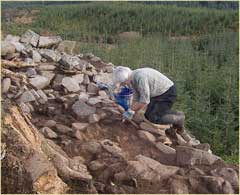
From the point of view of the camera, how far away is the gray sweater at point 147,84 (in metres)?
5.27

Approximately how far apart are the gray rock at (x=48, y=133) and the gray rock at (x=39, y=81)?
1.42 m

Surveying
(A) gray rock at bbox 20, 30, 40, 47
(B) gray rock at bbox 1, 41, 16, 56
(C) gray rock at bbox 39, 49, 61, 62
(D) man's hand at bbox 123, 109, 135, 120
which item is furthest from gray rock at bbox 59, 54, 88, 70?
(D) man's hand at bbox 123, 109, 135, 120

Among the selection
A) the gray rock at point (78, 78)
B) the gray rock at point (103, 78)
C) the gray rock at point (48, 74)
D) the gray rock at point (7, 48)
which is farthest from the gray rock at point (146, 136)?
the gray rock at point (7, 48)

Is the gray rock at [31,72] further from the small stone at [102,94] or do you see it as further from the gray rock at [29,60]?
the small stone at [102,94]

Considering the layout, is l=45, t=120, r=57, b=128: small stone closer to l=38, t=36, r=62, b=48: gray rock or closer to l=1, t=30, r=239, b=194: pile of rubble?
l=1, t=30, r=239, b=194: pile of rubble

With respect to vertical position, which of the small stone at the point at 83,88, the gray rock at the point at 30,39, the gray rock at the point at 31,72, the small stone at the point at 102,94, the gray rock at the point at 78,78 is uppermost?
the gray rock at the point at 30,39

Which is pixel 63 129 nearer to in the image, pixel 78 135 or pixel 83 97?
pixel 78 135

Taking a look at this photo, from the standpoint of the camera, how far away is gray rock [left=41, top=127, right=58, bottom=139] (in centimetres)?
516

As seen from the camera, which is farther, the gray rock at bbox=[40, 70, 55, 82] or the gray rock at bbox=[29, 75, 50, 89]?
the gray rock at bbox=[40, 70, 55, 82]

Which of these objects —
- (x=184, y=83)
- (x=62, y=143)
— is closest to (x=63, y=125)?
(x=62, y=143)

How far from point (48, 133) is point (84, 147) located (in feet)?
1.61

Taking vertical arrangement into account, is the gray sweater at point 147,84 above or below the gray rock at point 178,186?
above

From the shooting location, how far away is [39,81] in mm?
6684

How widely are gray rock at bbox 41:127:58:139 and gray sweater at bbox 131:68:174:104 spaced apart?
3.27 ft
